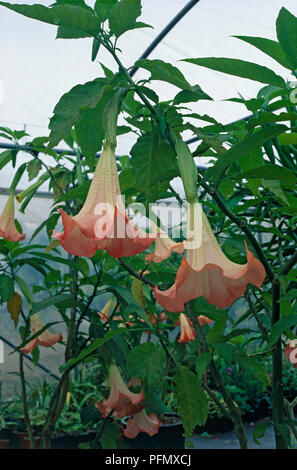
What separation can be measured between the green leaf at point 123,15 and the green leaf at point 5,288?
0.87 metres

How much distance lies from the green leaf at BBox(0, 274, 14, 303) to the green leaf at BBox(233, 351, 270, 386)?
69 cm

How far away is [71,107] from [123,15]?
121 mm

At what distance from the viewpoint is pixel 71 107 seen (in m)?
0.47

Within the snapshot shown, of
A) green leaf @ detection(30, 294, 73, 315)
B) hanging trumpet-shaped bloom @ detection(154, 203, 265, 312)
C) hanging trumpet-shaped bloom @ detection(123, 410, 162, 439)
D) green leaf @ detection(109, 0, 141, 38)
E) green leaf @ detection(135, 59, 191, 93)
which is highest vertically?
green leaf @ detection(109, 0, 141, 38)

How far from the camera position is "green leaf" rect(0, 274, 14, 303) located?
1.23 m

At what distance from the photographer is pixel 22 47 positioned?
2617mm

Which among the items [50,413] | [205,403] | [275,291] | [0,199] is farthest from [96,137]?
[0,199]

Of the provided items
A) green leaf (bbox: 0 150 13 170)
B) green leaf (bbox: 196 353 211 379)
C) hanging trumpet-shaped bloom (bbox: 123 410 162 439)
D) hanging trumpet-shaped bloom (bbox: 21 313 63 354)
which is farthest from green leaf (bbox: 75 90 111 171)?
hanging trumpet-shaped bloom (bbox: 123 410 162 439)

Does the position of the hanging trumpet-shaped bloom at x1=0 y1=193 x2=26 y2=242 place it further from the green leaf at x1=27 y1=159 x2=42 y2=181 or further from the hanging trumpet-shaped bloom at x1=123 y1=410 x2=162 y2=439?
the hanging trumpet-shaped bloom at x1=123 y1=410 x2=162 y2=439

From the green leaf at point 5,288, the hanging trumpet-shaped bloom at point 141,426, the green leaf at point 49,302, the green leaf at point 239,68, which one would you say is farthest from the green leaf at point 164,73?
the hanging trumpet-shaped bloom at point 141,426

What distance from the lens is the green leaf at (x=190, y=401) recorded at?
0.77 m

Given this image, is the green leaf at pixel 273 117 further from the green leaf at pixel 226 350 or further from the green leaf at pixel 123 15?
the green leaf at pixel 226 350

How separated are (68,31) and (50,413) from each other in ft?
3.20

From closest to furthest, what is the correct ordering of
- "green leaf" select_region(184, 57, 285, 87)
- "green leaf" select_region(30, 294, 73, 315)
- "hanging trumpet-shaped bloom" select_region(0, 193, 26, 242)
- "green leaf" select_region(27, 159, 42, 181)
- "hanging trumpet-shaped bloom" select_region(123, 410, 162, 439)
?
"green leaf" select_region(184, 57, 285, 87) → "green leaf" select_region(30, 294, 73, 315) → "hanging trumpet-shaped bloom" select_region(0, 193, 26, 242) → "green leaf" select_region(27, 159, 42, 181) → "hanging trumpet-shaped bloom" select_region(123, 410, 162, 439)
